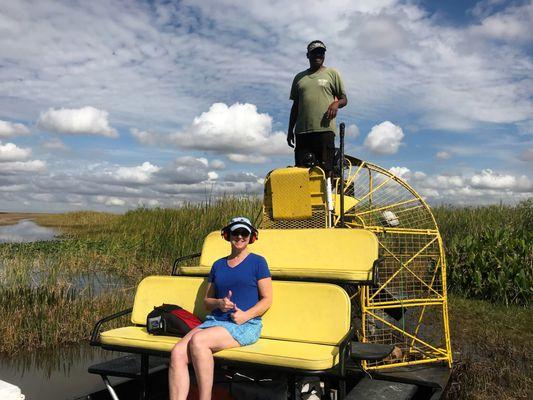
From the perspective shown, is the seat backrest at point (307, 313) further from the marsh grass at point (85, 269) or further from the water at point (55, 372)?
the marsh grass at point (85, 269)

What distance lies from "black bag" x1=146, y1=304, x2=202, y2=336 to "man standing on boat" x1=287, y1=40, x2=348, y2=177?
280cm

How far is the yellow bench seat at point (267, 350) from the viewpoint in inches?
132

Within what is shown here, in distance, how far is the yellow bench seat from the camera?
336 cm

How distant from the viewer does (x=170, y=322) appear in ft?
13.3

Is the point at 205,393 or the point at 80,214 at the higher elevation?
the point at 80,214

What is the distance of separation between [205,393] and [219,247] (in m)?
2.17

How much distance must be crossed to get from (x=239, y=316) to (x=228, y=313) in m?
0.13

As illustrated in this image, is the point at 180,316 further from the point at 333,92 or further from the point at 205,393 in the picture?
the point at 333,92

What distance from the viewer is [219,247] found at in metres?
5.47

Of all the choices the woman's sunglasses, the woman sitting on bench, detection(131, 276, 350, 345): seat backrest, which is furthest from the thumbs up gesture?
the woman's sunglasses

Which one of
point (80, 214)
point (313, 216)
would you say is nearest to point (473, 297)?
point (313, 216)

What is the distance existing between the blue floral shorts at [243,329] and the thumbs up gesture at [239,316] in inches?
1.3

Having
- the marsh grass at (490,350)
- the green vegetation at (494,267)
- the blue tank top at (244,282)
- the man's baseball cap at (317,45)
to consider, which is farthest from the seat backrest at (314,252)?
the green vegetation at (494,267)

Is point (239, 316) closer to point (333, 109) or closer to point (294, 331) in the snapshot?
point (294, 331)
